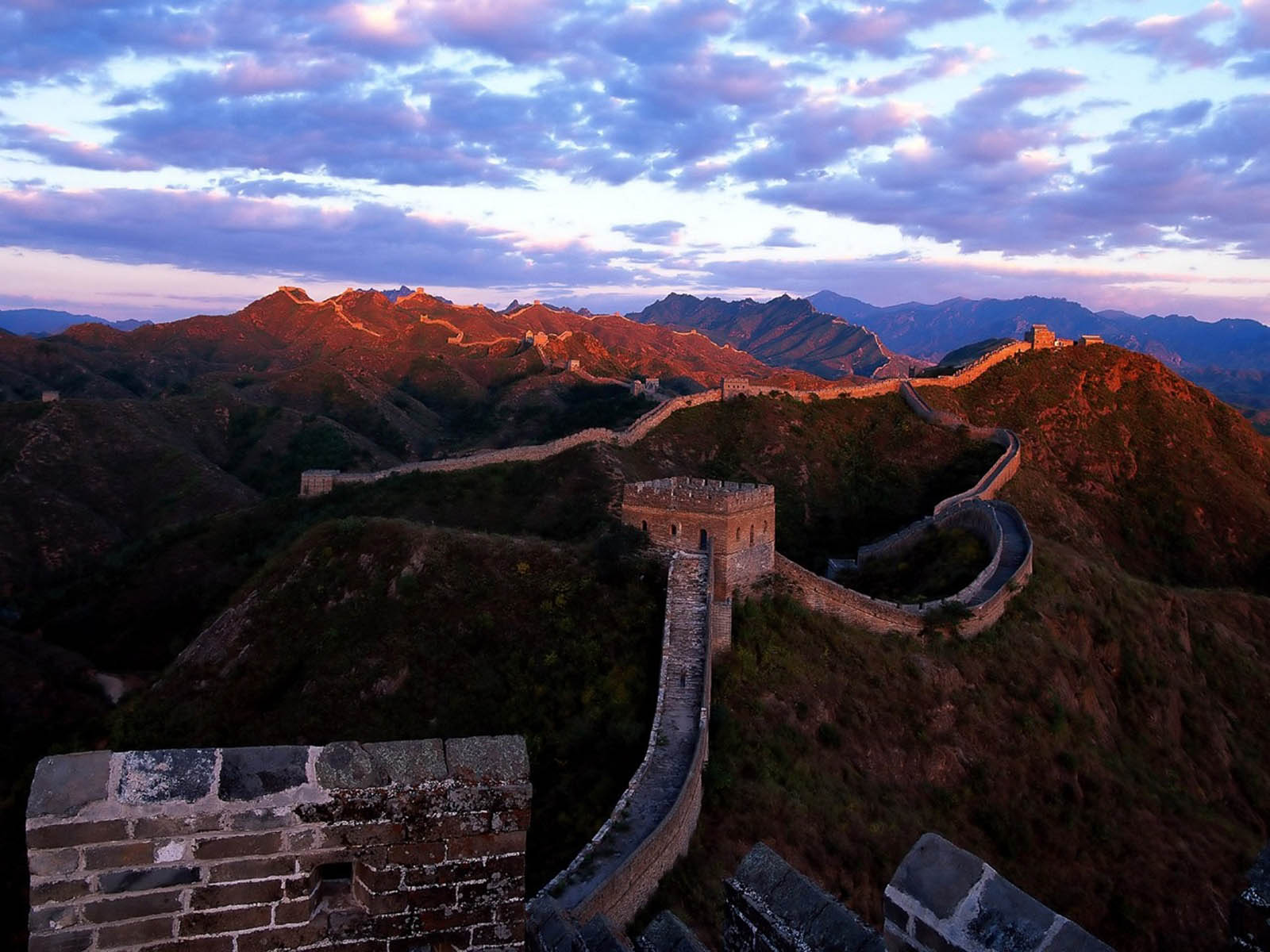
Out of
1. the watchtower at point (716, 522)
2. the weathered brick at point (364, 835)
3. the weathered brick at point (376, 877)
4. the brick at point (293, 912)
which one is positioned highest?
the weathered brick at point (364, 835)

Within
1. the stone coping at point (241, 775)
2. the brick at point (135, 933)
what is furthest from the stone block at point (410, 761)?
the brick at point (135, 933)

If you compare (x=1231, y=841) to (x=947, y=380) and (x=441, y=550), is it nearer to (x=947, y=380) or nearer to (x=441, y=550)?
(x=441, y=550)

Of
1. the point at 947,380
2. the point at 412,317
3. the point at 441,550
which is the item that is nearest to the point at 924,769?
the point at 441,550

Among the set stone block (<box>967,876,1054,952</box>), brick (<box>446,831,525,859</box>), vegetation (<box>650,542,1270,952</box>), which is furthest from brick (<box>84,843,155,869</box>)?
vegetation (<box>650,542,1270,952</box>)

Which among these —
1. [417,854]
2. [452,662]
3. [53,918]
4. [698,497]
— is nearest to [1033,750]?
[698,497]

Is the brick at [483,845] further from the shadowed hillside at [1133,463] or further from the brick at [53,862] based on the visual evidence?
the shadowed hillside at [1133,463]

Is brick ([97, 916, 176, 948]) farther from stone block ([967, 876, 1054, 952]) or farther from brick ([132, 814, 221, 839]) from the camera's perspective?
stone block ([967, 876, 1054, 952])

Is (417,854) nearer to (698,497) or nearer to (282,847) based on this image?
(282,847)
